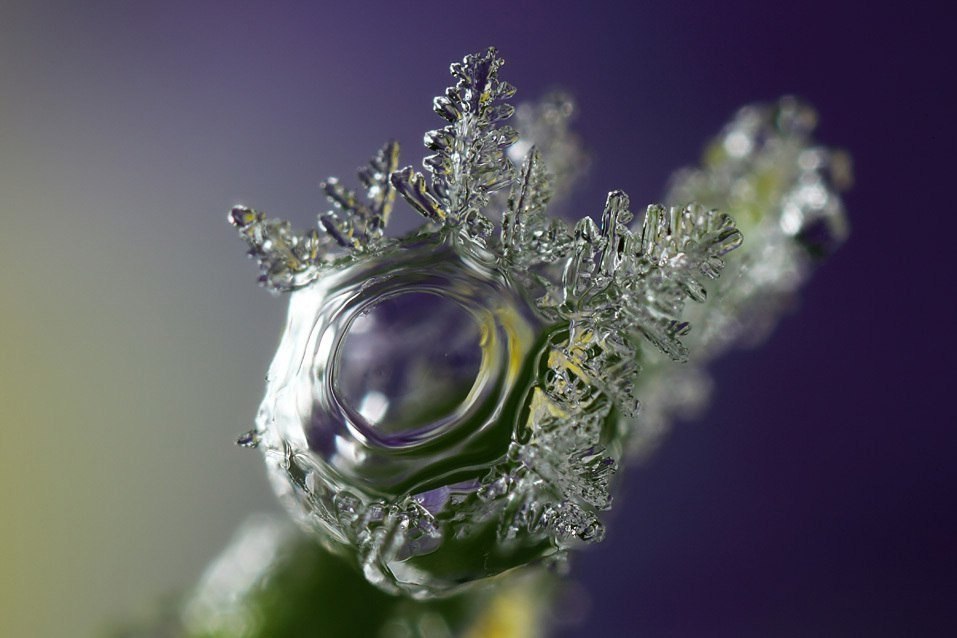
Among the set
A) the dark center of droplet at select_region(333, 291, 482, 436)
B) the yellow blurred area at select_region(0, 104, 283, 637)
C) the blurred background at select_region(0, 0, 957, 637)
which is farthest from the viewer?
the yellow blurred area at select_region(0, 104, 283, 637)

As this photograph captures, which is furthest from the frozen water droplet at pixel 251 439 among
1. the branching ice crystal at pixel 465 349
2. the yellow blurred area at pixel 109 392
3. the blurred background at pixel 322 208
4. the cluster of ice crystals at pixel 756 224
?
the yellow blurred area at pixel 109 392

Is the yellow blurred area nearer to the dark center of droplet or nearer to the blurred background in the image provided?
the blurred background

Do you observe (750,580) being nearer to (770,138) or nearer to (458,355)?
(770,138)

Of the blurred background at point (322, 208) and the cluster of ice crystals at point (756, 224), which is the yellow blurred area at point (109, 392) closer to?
the blurred background at point (322, 208)

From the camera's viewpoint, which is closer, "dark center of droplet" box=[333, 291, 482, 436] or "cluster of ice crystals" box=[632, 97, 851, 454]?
"dark center of droplet" box=[333, 291, 482, 436]

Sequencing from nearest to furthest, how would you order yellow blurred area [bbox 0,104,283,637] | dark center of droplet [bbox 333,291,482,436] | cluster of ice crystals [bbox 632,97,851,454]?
1. dark center of droplet [bbox 333,291,482,436]
2. cluster of ice crystals [bbox 632,97,851,454]
3. yellow blurred area [bbox 0,104,283,637]

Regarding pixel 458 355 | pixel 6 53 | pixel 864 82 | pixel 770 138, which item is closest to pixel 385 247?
pixel 458 355

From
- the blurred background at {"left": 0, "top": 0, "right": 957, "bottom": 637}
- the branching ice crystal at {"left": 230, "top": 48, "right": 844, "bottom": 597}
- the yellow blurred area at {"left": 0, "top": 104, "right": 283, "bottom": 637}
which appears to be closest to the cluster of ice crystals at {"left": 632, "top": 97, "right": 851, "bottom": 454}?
the branching ice crystal at {"left": 230, "top": 48, "right": 844, "bottom": 597}
